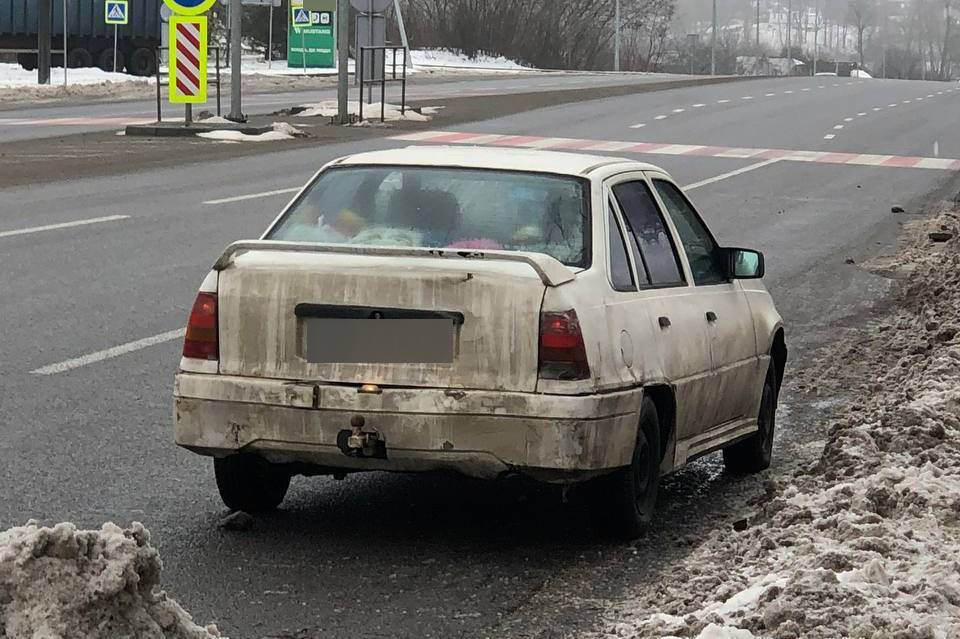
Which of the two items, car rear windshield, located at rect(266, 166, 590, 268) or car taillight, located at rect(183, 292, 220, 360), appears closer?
car taillight, located at rect(183, 292, 220, 360)

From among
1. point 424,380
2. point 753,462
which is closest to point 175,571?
point 424,380

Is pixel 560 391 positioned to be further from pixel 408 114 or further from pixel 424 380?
pixel 408 114

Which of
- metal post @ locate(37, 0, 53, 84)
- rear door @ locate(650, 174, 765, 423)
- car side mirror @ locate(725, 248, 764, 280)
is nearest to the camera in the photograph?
rear door @ locate(650, 174, 765, 423)

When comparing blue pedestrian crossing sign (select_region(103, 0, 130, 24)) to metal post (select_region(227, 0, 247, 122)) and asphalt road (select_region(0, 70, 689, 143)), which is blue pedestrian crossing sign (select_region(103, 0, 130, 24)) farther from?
metal post (select_region(227, 0, 247, 122))

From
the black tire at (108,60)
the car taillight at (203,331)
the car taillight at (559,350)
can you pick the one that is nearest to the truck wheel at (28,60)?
the black tire at (108,60)

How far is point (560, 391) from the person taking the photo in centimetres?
583

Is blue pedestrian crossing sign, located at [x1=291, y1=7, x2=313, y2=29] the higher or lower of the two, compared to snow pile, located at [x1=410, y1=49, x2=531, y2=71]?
higher

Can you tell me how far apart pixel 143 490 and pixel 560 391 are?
1895mm

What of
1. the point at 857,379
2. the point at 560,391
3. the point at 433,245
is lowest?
the point at 857,379

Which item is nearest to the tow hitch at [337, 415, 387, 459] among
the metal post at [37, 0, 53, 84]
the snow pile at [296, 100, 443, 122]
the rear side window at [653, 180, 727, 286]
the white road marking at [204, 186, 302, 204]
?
the rear side window at [653, 180, 727, 286]

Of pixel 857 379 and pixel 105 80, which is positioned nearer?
pixel 857 379

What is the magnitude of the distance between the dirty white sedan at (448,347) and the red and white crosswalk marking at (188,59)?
876 inches

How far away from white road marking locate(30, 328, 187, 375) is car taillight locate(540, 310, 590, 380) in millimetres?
3546

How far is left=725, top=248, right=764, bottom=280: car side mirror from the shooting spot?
7414mm
